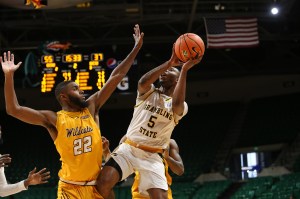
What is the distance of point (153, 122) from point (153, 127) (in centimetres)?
6

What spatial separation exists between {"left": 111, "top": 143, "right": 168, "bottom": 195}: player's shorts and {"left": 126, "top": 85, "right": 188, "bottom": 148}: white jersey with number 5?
0.13m

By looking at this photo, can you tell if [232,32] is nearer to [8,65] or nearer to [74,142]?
[74,142]

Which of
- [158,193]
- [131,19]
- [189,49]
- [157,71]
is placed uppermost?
[131,19]

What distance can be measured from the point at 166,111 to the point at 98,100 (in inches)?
42.5

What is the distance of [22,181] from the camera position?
4977 mm

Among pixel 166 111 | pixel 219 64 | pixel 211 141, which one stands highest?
pixel 219 64

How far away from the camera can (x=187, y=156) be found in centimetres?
1945

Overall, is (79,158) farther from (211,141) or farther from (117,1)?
(211,141)

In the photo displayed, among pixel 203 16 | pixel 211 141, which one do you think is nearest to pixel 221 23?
pixel 203 16

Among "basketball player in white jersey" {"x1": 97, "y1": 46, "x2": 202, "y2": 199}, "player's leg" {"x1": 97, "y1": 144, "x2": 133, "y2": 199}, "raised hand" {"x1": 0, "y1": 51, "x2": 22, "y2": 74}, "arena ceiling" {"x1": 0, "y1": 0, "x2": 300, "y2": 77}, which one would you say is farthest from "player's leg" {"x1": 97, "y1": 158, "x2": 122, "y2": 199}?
"arena ceiling" {"x1": 0, "y1": 0, "x2": 300, "y2": 77}

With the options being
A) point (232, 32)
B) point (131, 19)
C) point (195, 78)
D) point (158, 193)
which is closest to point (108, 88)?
point (158, 193)

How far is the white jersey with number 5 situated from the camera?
5.89 meters

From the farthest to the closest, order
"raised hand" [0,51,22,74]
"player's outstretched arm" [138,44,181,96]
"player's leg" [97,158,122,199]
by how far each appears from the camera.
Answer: "player's outstretched arm" [138,44,181,96] → "player's leg" [97,158,122,199] → "raised hand" [0,51,22,74]

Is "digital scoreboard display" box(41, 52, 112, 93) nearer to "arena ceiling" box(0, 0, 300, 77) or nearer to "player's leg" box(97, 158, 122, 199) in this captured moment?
"arena ceiling" box(0, 0, 300, 77)
